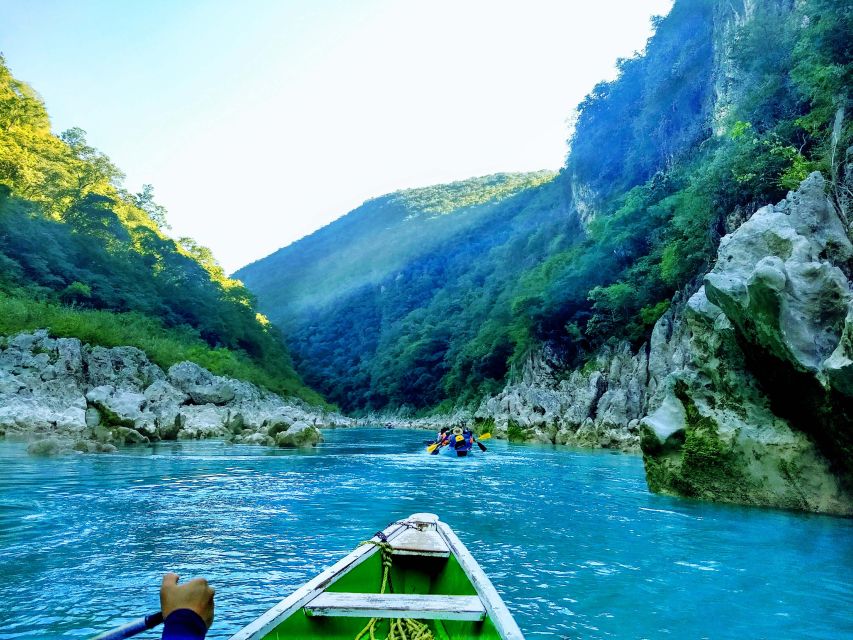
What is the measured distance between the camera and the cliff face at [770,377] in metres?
8.84

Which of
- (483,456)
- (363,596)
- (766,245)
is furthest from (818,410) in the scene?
(483,456)

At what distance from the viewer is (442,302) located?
91625 mm

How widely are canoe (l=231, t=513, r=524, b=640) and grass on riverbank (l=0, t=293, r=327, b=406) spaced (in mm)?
26821

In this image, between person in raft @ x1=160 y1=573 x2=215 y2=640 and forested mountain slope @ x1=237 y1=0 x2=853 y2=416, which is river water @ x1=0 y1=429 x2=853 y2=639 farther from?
forested mountain slope @ x1=237 y1=0 x2=853 y2=416

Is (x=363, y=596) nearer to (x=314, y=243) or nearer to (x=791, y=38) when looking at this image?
(x=791, y=38)

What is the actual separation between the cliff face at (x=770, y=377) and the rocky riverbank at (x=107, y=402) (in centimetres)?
1758

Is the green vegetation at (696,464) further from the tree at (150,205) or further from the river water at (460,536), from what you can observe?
the tree at (150,205)

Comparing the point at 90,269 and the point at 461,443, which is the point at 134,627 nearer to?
the point at 461,443

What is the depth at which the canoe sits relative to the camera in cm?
328

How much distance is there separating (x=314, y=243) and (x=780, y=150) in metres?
134

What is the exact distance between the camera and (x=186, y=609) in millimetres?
2357

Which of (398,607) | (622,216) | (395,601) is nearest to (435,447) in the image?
(395,601)

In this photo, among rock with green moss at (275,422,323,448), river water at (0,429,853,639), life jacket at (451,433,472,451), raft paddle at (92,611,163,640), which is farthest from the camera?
rock with green moss at (275,422,323,448)

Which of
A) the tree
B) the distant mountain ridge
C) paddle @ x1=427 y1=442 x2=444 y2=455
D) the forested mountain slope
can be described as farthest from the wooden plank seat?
the distant mountain ridge
